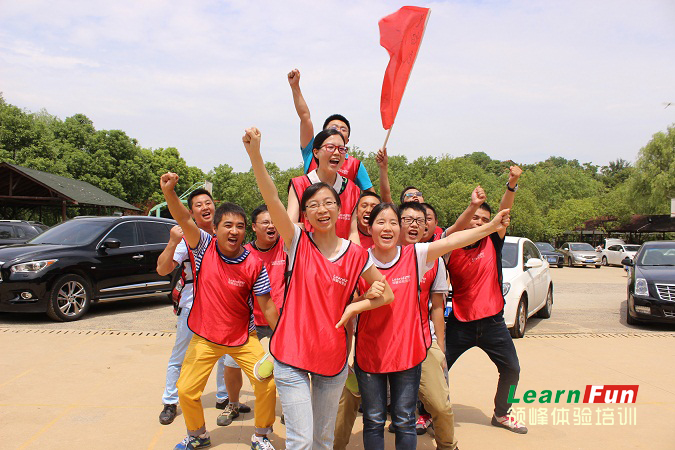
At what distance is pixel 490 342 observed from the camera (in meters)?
4.18

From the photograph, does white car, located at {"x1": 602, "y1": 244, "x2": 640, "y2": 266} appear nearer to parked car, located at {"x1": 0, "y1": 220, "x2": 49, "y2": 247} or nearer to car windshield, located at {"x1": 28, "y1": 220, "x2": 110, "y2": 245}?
car windshield, located at {"x1": 28, "y1": 220, "x2": 110, "y2": 245}

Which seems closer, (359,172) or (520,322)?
(359,172)

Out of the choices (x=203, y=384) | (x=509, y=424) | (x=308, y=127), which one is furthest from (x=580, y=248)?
(x=203, y=384)

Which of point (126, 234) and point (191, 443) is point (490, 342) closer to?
point (191, 443)

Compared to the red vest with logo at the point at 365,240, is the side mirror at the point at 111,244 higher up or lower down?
lower down

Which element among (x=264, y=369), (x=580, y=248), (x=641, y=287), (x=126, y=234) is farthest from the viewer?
(x=580, y=248)

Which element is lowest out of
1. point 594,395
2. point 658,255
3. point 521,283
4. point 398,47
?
point 594,395

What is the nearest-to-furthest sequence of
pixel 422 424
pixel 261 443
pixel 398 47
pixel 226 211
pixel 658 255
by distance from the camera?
pixel 261 443 < pixel 226 211 < pixel 422 424 < pixel 398 47 < pixel 658 255

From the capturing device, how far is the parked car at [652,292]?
9.02 metres

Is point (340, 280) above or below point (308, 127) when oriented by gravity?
below

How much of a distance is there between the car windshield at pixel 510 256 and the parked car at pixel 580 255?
21.3 meters

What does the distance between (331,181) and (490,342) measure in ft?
6.01

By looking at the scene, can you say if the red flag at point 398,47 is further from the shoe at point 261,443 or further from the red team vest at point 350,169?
the shoe at point 261,443

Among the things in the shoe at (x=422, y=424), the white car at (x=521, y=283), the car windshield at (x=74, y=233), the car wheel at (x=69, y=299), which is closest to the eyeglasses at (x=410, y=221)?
the shoe at (x=422, y=424)
